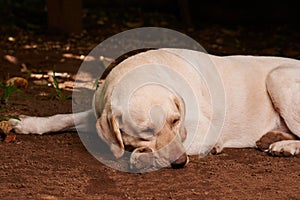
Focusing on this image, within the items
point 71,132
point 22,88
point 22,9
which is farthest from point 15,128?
point 22,9

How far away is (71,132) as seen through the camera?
4.77 metres

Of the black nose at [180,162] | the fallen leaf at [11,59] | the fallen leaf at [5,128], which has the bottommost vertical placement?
the fallen leaf at [11,59]

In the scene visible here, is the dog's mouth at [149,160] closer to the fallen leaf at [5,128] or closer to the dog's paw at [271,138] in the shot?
the dog's paw at [271,138]

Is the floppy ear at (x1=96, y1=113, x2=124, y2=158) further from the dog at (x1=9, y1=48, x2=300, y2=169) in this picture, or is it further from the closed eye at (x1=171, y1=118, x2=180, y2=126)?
the closed eye at (x1=171, y1=118, x2=180, y2=126)

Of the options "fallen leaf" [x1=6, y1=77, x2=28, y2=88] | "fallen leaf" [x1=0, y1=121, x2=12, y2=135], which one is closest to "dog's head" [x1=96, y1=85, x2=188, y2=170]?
"fallen leaf" [x1=0, y1=121, x2=12, y2=135]

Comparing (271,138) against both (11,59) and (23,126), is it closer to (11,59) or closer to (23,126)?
(23,126)

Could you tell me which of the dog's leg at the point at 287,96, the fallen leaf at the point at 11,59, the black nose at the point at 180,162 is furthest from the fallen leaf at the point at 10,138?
the fallen leaf at the point at 11,59

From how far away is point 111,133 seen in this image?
378 cm

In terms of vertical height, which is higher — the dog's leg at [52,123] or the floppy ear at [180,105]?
the floppy ear at [180,105]

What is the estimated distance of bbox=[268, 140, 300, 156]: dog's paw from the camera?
169 inches

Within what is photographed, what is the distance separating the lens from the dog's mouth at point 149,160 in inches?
145

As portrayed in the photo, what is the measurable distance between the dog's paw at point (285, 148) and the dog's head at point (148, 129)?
0.81 metres

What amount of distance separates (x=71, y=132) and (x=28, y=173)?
1020 millimetres

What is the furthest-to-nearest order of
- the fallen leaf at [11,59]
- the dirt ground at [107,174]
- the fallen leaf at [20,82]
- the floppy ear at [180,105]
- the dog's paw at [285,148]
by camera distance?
the fallen leaf at [11,59] → the fallen leaf at [20,82] → the dog's paw at [285,148] → the floppy ear at [180,105] → the dirt ground at [107,174]
